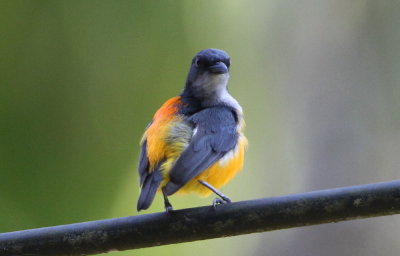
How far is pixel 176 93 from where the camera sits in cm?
725

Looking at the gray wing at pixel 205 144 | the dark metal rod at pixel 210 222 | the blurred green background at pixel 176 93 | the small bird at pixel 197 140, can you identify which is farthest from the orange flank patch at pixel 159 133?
the blurred green background at pixel 176 93

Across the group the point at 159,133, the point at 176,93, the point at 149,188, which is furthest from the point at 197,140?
the point at 176,93

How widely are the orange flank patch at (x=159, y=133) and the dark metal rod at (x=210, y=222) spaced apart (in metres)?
1.05

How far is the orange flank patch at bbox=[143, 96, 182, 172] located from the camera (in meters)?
3.99

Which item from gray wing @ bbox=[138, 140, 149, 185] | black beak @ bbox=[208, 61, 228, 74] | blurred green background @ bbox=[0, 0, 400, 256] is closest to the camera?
gray wing @ bbox=[138, 140, 149, 185]

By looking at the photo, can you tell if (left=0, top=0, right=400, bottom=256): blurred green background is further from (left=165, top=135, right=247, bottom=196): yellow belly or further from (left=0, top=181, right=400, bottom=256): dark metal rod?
(left=0, top=181, right=400, bottom=256): dark metal rod

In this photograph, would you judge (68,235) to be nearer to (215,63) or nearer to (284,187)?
(215,63)

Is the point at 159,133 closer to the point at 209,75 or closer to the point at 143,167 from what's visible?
the point at 143,167

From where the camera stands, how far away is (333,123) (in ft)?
21.8

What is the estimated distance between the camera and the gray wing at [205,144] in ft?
12.0

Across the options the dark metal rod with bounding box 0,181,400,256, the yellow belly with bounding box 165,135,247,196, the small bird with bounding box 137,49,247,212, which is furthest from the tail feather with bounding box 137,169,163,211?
the dark metal rod with bounding box 0,181,400,256

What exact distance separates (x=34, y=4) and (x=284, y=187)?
3331 millimetres

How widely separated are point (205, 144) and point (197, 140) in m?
0.07

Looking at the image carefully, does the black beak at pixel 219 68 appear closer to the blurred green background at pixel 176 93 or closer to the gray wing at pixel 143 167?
the gray wing at pixel 143 167
